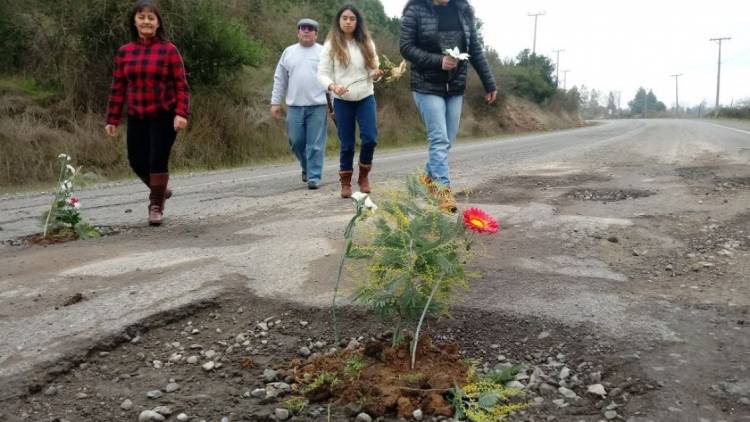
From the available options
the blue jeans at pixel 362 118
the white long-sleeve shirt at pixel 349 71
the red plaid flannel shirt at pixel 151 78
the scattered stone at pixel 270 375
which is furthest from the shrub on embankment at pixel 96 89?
the scattered stone at pixel 270 375

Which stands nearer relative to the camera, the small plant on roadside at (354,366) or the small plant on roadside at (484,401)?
the small plant on roadside at (484,401)

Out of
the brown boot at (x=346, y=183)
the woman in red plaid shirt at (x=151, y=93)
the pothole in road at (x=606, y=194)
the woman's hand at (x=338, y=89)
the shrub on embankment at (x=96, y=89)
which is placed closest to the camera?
the woman in red plaid shirt at (x=151, y=93)

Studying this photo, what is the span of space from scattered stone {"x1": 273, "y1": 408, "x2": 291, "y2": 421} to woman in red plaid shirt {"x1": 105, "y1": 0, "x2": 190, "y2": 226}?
311 centimetres

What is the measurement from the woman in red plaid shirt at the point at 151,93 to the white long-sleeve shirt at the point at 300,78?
202 centimetres

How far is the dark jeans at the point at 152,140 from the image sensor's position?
456 cm

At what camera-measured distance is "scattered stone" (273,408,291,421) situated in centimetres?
185

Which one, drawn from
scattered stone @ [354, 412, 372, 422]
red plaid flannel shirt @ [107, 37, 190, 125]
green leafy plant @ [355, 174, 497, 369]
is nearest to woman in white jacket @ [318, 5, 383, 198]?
red plaid flannel shirt @ [107, 37, 190, 125]

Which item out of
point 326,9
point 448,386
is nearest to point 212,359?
point 448,386

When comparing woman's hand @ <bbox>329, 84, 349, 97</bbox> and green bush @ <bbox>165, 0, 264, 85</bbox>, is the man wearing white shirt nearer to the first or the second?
woman's hand @ <bbox>329, 84, 349, 97</bbox>

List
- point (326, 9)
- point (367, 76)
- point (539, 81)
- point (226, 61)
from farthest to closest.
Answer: point (539, 81), point (326, 9), point (226, 61), point (367, 76)

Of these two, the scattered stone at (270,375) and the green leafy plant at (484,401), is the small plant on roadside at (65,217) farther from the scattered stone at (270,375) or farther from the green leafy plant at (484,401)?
the green leafy plant at (484,401)

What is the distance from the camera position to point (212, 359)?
7.39ft

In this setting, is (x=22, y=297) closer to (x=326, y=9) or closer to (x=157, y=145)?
(x=157, y=145)

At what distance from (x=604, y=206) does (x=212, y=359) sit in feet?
11.6
